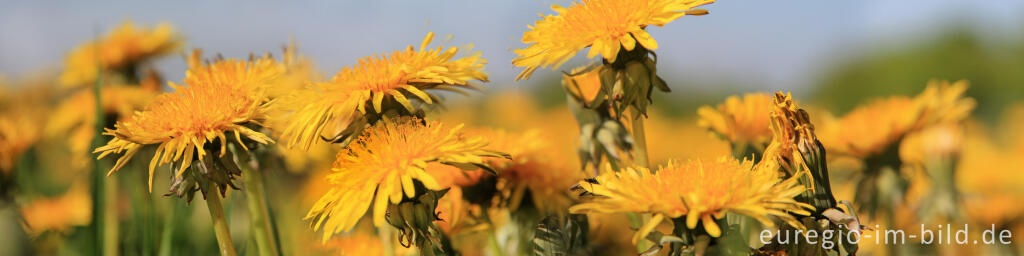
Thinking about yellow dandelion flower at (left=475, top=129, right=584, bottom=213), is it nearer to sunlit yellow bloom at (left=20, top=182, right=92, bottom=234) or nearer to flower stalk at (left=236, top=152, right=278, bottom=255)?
flower stalk at (left=236, top=152, right=278, bottom=255)

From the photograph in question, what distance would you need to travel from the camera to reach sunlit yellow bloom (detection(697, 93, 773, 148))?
56.6 inches

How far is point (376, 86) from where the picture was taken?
3.53 feet

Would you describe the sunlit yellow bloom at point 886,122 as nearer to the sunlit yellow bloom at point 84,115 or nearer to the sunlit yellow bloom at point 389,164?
the sunlit yellow bloom at point 389,164

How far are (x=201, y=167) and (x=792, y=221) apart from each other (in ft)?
2.53

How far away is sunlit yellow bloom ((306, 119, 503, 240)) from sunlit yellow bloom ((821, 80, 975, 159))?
0.94 metres

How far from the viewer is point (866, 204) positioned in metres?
1.69

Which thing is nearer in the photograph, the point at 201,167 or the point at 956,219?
the point at 201,167

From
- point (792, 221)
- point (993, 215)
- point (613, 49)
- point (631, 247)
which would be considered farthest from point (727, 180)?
point (993, 215)

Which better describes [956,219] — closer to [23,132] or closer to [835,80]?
[23,132]

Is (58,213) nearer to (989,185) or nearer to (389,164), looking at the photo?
(389,164)

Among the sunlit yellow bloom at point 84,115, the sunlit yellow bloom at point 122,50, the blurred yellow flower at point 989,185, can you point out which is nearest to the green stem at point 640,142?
the blurred yellow flower at point 989,185

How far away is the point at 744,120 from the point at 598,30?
51 centimetres

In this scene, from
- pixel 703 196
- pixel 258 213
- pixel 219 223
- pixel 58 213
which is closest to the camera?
pixel 703 196

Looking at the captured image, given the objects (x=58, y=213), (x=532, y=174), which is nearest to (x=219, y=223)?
(x=532, y=174)
